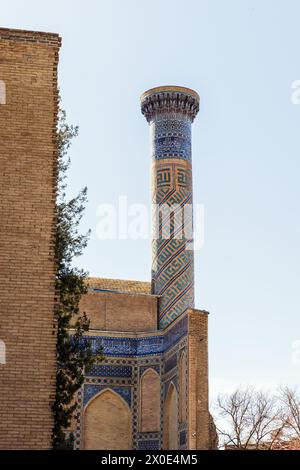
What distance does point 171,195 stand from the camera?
1884 centimetres

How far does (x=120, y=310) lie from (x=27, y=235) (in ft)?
39.6

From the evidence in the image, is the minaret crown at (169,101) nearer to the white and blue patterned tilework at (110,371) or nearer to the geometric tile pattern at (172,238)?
the geometric tile pattern at (172,238)

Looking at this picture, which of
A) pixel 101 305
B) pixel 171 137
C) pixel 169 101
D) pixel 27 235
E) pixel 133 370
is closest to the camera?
pixel 27 235

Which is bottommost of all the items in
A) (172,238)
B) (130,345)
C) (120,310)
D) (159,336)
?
(130,345)

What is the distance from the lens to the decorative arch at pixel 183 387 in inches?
588

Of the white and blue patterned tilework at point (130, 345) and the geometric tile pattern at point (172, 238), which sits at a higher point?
the geometric tile pattern at point (172, 238)

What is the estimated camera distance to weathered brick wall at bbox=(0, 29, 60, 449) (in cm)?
596

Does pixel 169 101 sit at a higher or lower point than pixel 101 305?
higher

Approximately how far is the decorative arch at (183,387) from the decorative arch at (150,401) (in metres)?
1.51

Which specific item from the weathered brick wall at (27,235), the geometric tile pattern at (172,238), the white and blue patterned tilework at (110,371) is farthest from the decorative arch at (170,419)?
the weathered brick wall at (27,235)

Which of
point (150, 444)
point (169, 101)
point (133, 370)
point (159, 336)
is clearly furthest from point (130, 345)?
point (169, 101)

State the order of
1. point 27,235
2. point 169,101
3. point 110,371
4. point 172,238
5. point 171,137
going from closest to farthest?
point 27,235
point 110,371
point 172,238
point 171,137
point 169,101

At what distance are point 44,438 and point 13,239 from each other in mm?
1513

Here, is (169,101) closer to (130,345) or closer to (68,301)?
(130,345)
